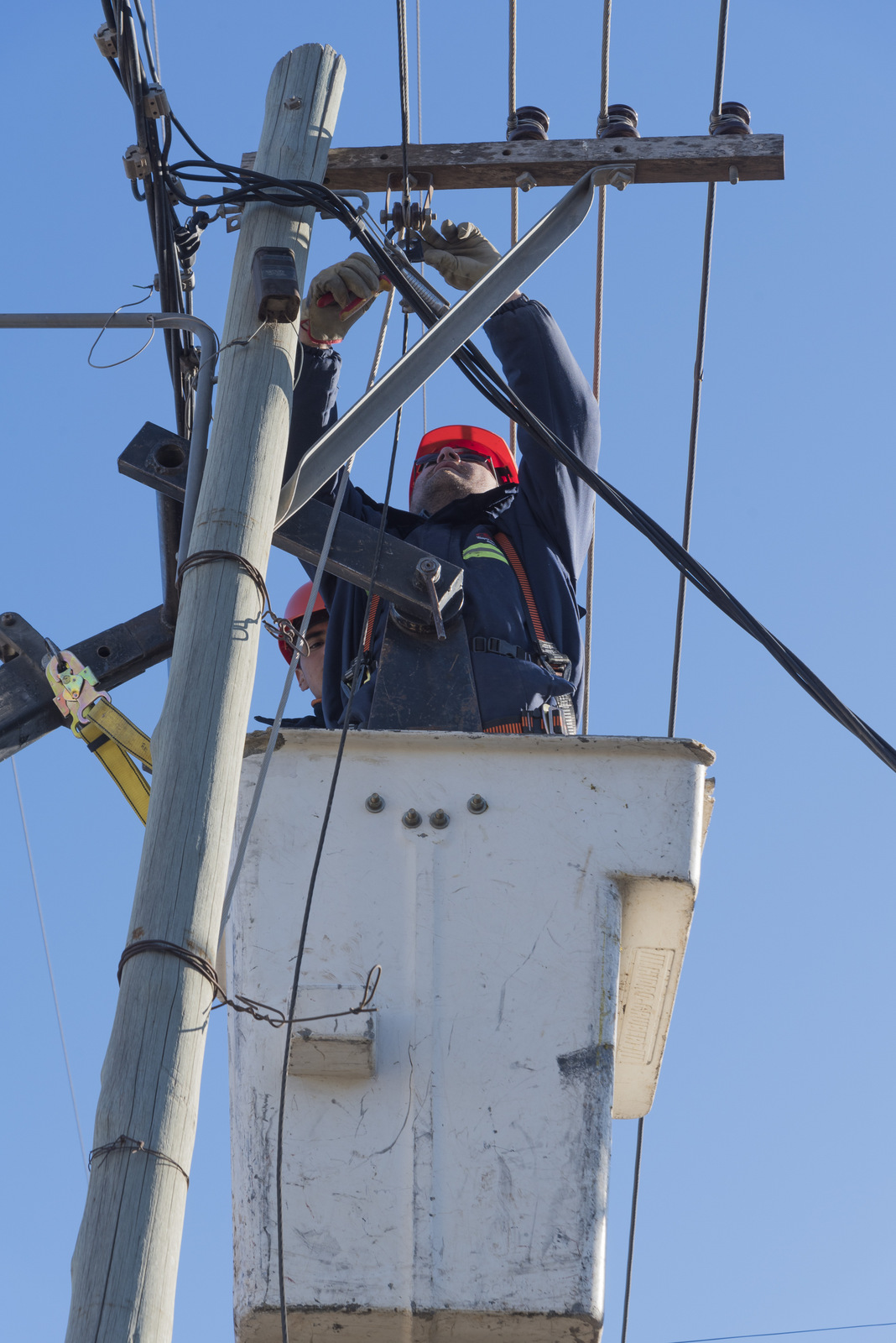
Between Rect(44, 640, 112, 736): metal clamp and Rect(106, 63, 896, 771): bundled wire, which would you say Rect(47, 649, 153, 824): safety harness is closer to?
Rect(44, 640, 112, 736): metal clamp

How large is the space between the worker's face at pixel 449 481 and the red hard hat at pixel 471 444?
4 cm

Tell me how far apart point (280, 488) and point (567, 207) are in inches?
66.1

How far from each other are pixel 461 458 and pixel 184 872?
145 inches

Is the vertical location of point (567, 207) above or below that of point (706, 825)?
above

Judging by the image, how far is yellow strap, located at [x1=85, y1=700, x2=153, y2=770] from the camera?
19.1 ft

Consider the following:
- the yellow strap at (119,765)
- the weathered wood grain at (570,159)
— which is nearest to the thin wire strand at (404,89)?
the weathered wood grain at (570,159)

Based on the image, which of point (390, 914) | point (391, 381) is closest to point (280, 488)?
point (391, 381)

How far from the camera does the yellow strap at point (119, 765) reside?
584 cm

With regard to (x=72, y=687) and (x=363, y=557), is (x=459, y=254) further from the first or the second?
(x=72, y=687)

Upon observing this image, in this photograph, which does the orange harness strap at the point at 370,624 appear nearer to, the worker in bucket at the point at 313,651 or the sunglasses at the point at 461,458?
the worker in bucket at the point at 313,651

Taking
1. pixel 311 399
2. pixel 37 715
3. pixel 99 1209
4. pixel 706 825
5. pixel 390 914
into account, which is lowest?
pixel 99 1209

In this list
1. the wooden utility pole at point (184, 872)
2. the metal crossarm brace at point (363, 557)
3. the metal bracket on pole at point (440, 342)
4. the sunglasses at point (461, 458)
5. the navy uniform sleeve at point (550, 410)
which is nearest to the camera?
the wooden utility pole at point (184, 872)

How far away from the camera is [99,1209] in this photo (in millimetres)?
2762

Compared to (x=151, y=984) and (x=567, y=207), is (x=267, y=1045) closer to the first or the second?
(x=151, y=984)
